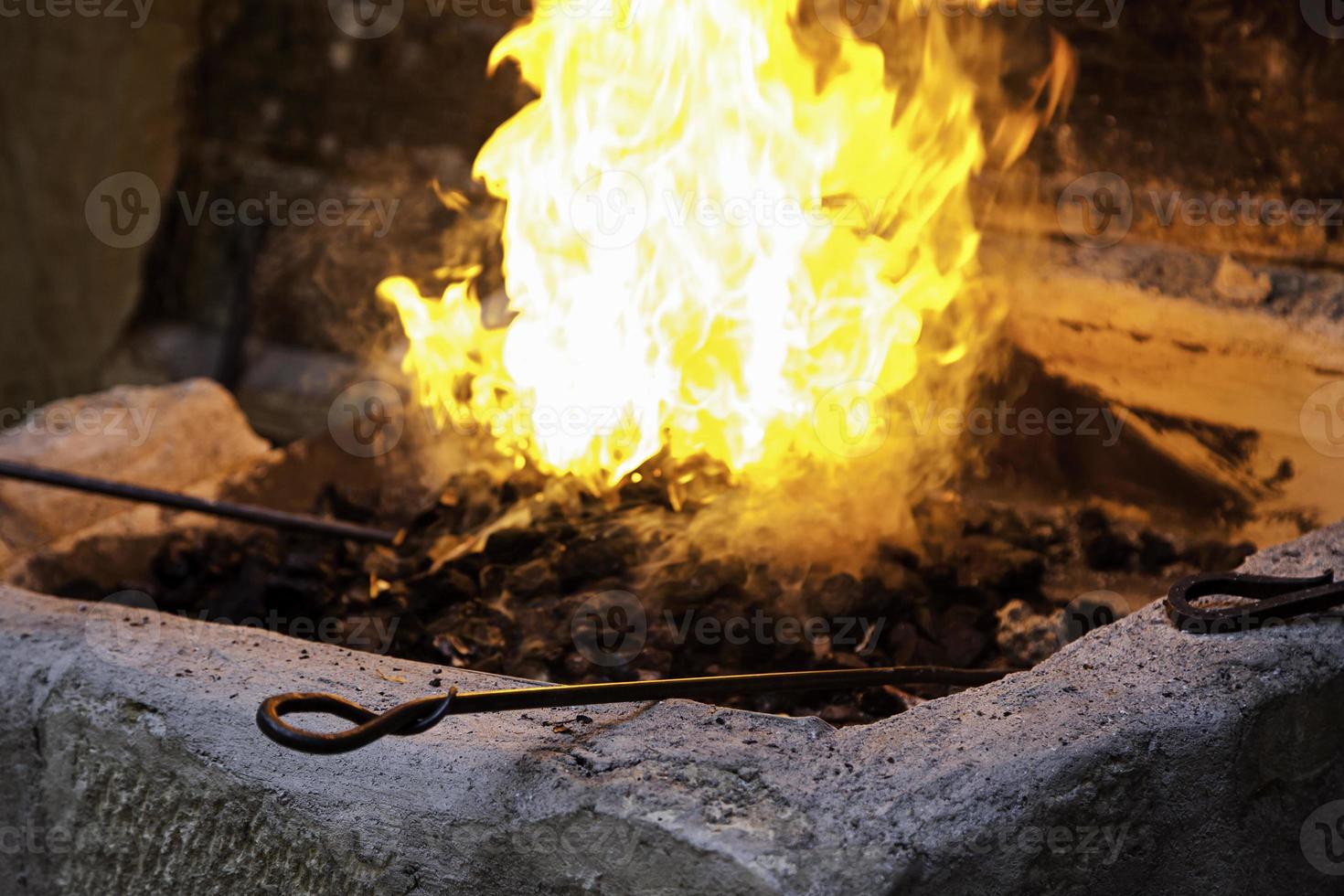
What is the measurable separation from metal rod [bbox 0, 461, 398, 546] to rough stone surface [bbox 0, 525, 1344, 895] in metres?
0.67

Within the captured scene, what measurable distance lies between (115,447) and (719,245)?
156cm

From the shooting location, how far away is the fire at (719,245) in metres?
3.17

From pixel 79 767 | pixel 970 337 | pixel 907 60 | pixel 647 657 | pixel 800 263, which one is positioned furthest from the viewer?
pixel 907 60

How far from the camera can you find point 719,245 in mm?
3203

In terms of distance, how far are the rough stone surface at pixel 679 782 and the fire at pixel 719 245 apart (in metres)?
1.13

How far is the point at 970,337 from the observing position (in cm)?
344

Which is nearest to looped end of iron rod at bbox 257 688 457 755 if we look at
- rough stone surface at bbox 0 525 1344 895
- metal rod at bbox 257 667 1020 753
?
metal rod at bbox 257 667 1020 753

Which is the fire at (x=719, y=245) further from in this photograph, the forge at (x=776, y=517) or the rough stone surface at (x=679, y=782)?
the rough stone surface at (x=679, y=782)

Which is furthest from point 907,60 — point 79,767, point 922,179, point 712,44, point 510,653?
point 79,767

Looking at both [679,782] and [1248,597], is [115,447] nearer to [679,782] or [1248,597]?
[679,782]

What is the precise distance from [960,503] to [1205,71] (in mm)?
1253

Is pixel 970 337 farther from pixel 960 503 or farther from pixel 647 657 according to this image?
pixel 647 657

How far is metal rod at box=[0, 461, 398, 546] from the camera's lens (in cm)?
286

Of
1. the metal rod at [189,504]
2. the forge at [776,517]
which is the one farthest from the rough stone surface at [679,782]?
the metal rod at [189,504]
